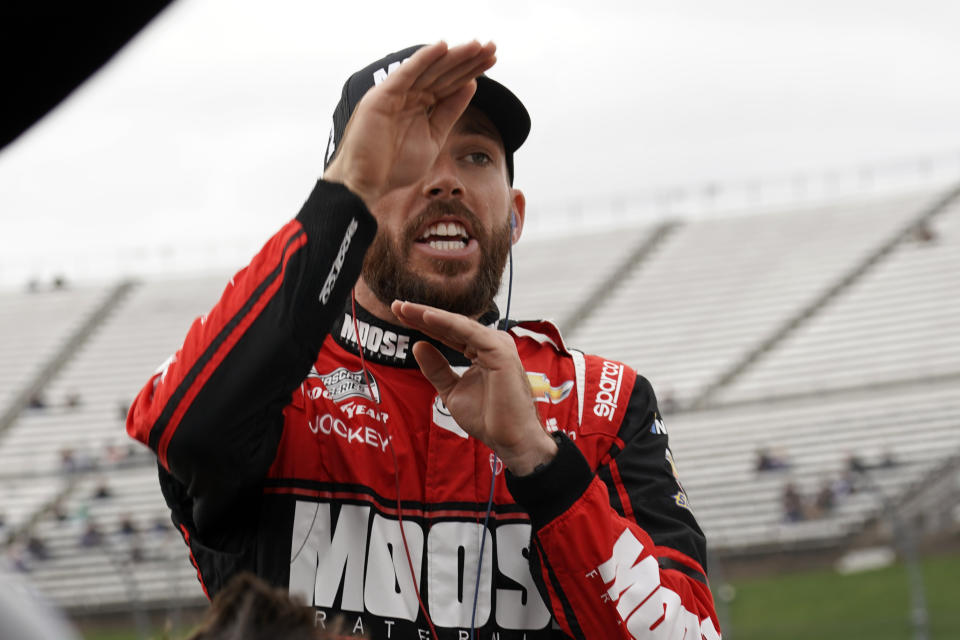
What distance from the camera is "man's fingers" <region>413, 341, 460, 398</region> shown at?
5.94ft

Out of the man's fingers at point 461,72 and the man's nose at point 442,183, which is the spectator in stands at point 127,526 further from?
the man's fingers at point 461,72

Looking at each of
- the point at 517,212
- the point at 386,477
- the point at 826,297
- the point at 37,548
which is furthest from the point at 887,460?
the point at 386,477

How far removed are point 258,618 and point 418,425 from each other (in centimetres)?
95

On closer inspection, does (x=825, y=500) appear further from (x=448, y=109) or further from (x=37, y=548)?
(x=448, y=109)

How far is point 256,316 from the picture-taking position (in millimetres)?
1623

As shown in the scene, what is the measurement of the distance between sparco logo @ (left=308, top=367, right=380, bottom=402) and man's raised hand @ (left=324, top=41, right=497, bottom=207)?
39 cm

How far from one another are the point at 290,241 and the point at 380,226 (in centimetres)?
44

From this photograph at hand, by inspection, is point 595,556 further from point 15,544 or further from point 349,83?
point 15,544

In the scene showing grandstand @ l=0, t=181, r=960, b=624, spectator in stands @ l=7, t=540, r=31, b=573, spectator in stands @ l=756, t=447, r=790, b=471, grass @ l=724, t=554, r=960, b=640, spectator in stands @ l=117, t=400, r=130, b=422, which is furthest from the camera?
spectator in stands @ l=117, t=400, r=130, b=422

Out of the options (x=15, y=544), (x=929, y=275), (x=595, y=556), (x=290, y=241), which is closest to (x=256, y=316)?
(x=290, y=241)

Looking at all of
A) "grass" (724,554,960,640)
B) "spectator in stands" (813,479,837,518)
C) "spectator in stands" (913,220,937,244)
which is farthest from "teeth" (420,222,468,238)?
"spectator in stands" (913,220,937,244)

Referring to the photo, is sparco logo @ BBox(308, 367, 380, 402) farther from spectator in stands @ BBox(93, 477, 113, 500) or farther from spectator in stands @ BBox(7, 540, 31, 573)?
spectator in stands @ BBox(93, 477, 113, 500)

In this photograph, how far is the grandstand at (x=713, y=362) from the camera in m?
16.9

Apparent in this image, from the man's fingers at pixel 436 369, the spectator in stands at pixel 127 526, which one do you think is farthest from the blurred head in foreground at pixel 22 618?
the spectator in stands at pixel 127 526
